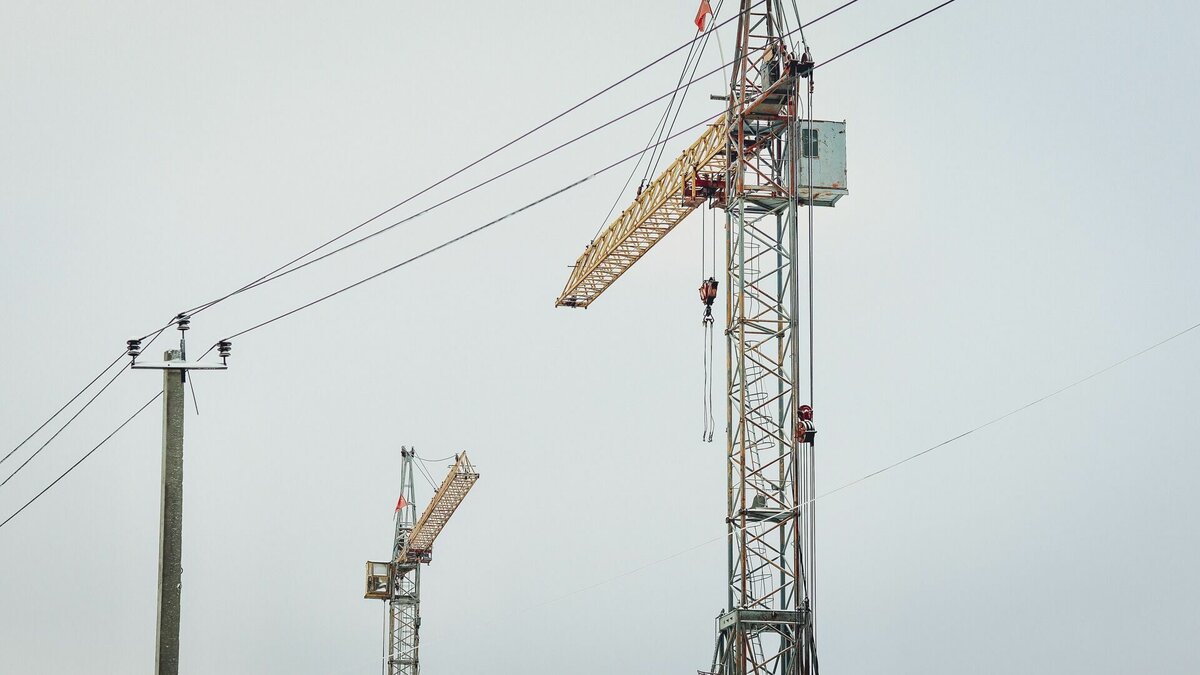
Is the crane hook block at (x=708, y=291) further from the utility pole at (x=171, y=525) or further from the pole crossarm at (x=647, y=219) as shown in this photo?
the utility pole at (x=171, y=525)

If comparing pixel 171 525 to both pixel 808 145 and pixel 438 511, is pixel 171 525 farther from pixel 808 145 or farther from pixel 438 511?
pixel 438 511

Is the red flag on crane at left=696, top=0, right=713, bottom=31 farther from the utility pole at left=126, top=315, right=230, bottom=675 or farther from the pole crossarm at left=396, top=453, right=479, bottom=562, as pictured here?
the pole crossarm at left=396, top=453, right=479, bottom=562

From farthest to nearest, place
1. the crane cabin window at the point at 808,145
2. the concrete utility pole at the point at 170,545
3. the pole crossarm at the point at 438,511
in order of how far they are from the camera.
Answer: the pole crossarm at the point at 438,511
the crane cabin window at the point at 808,145
the concrete utility pole at the point at 170,545

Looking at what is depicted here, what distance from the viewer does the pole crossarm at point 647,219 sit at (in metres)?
48.9

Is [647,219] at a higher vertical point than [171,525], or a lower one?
higher

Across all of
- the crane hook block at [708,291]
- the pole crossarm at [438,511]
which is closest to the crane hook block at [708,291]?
the crane hook block at [708,291]

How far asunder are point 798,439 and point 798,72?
8.98 m

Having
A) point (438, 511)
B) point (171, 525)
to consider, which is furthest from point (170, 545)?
point (438, 511)

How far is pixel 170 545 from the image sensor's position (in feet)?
98.2

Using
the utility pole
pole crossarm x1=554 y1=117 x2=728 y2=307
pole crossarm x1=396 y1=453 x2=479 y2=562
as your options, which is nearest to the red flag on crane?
pole crossarm x1=554 y1=117 x2=728 y2=307

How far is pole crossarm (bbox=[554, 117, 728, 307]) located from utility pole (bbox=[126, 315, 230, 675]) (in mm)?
19926

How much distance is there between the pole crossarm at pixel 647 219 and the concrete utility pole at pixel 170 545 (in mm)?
20646

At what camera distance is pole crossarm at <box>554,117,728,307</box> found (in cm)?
4891

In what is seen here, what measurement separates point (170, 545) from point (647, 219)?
25887 millimetres
